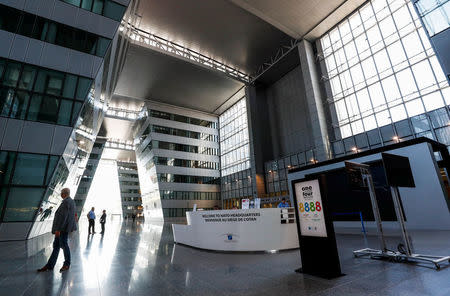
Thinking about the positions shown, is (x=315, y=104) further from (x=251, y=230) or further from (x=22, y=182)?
(x=22, y=182)

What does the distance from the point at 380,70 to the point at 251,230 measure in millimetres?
23247

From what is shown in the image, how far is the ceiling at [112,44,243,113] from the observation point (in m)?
32.1

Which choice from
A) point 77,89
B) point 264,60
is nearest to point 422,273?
point 77,89

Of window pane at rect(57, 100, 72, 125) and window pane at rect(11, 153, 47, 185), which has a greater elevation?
window pane at rect(57, 100, 72, 125)

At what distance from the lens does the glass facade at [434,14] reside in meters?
10.9

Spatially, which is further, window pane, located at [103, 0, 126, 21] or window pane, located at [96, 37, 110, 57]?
window pane, located at [103, 0, 126, 21]

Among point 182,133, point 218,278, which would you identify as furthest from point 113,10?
point 182,133

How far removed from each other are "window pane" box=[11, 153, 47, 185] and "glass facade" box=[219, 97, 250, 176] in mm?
30302

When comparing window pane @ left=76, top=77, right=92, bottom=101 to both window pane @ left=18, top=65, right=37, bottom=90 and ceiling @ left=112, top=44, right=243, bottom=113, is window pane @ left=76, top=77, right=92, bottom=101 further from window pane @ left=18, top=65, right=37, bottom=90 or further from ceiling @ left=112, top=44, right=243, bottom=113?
ceiling @ left=112, top=44, right=243, bottom=113

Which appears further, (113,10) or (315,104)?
(315,104)

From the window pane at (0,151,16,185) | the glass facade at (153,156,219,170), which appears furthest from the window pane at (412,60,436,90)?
the glass facade at (153,156,219,170)

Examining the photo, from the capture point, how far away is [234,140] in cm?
4319

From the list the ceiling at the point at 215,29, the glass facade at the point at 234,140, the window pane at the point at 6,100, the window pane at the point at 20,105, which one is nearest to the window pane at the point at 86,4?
the window pane at the point at 20,105

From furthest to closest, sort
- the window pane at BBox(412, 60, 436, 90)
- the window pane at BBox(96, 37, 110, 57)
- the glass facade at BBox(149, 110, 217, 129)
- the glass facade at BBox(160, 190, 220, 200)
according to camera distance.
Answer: the glass facade at BBox(149, 110, 217, 129), the glass facade at BBox(160, 190, 220, 200), the window pane at BBox(412, 60, 436, 90), the window pane at BBox(96, 37, 110, 57)
